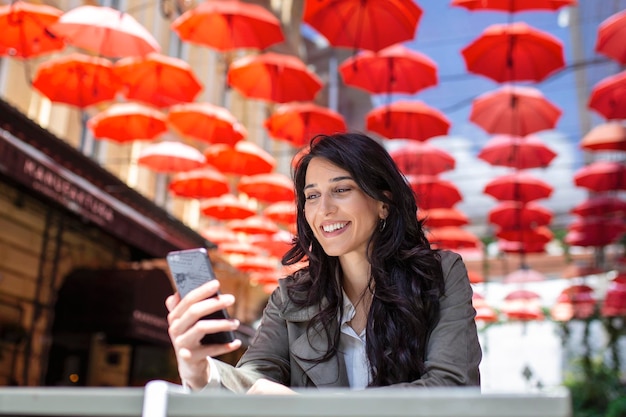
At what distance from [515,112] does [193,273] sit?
33.8 feet

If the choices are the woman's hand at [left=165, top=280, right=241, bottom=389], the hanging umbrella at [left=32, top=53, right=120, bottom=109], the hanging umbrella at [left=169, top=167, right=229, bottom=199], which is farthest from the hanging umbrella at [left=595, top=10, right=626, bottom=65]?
the woman's hand at [left=165, top=280, right=241, bottom=389]

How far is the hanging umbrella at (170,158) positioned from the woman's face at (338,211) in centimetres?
966

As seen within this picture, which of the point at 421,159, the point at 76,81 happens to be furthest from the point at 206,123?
the point at 421,159

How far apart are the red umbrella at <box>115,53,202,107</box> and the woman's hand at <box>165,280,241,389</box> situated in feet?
27.4

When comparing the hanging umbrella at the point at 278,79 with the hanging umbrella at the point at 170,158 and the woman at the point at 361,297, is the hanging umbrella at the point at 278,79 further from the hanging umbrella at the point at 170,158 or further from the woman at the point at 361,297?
the woman at the point at 361,297

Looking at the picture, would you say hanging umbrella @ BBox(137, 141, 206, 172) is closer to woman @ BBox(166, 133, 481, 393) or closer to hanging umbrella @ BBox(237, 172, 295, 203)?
hanging umbrella @ BBox(237, 172, 295, 203)

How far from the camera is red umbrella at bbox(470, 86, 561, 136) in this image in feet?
36.9

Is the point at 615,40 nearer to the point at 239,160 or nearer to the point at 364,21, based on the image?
the point at 364,21

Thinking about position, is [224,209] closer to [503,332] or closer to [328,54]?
[328,54]

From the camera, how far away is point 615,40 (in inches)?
347

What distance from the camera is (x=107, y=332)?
10.6m

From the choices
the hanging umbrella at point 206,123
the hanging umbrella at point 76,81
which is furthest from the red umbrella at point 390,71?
the hanging umbrella at point 76,81

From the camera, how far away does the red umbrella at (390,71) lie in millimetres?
10133

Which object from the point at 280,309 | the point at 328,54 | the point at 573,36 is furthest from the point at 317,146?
the point at 328,54
